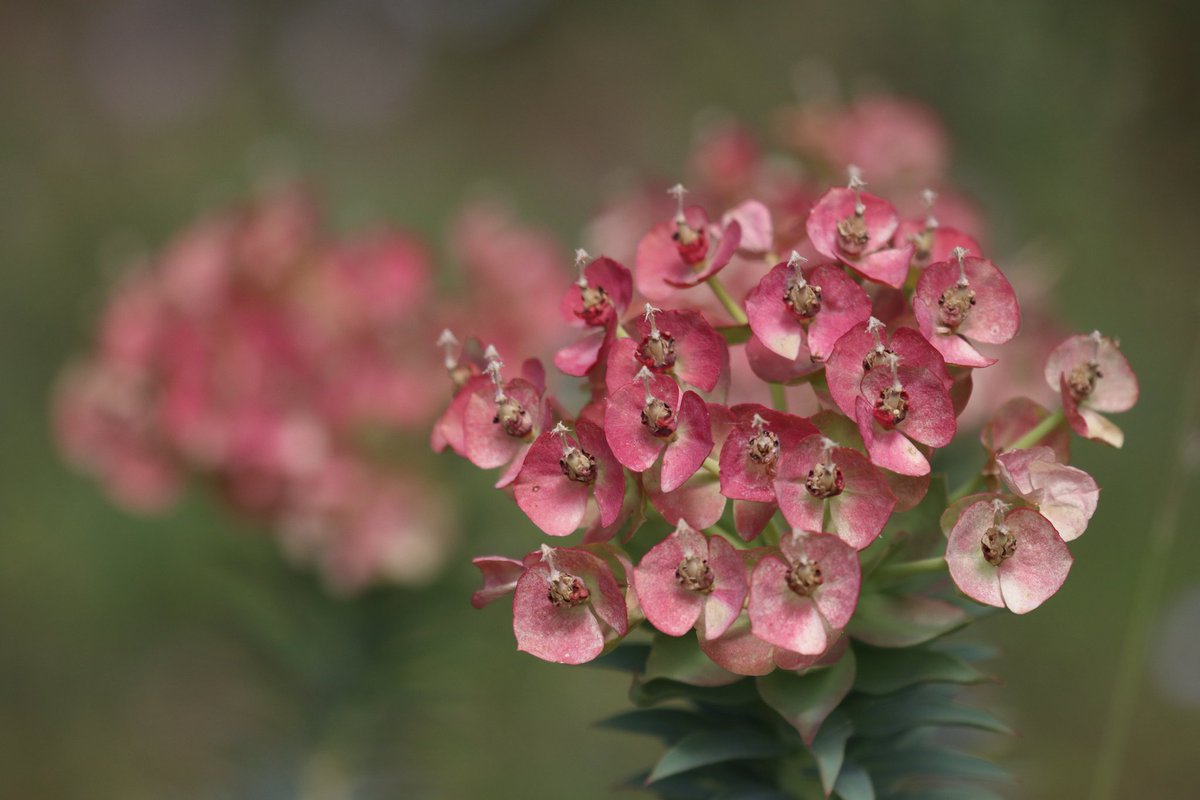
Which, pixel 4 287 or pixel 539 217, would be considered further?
pixel 539 217

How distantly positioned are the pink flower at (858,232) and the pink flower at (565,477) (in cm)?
28

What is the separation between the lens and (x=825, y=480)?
859mm

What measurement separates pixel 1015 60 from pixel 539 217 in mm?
3123

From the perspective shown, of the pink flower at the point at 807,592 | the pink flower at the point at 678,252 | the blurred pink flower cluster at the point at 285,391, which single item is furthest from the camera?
the blurred pink flower cluster at the point at 285,391

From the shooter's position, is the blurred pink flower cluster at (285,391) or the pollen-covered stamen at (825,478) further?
the blurred pink flower cluster at (285,391)

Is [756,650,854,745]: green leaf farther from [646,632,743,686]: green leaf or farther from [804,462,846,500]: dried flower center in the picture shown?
[804,462,846,500]: dried flower center

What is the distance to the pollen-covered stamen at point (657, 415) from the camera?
867mm

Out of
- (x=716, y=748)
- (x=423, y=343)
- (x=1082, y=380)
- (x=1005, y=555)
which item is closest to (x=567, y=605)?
(x=716, y=748)

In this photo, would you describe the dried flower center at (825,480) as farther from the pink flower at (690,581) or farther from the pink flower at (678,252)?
the pink flower at (678,252)

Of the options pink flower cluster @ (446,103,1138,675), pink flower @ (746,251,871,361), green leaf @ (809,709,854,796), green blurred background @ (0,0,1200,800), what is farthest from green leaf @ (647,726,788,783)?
green blurred background @ (0,0,1200,800)

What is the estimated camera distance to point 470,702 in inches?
128

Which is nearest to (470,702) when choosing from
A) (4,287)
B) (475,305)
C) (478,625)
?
(478,625)

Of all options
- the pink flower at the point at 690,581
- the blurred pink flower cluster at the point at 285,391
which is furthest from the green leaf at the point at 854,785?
the blurred pink flower cluster at the point at 285,391

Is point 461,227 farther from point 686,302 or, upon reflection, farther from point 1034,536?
point 1034,536
